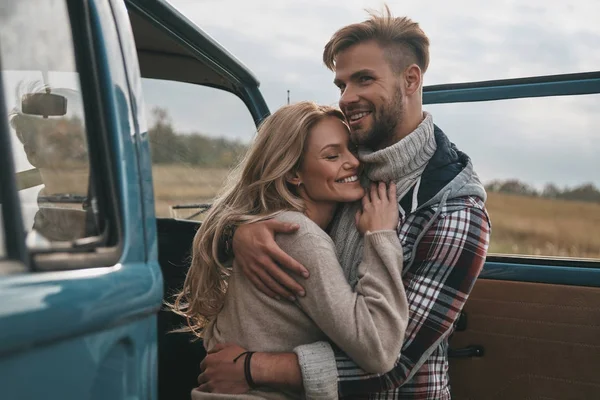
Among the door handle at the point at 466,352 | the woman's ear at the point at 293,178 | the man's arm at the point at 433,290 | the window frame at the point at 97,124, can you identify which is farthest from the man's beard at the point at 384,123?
the window frame at the point at 97,124

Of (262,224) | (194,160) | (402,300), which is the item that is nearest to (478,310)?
(402,300)

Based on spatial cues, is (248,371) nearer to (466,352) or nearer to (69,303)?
(69,303)

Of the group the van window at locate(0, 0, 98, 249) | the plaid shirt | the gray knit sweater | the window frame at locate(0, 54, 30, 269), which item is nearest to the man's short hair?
the gray knit sweater

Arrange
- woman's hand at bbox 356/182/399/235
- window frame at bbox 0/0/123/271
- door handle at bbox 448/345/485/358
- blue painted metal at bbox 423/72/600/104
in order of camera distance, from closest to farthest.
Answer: window frame at bbox 0/0/123/271
woman's hand at bbox 356/182/399/235
blue painted metal at bbox 423/72/600/104
door handle at bbox 448/345/485/358

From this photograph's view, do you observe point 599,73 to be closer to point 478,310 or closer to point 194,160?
point 478,310

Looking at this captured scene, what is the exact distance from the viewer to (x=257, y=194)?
2172 millimetres

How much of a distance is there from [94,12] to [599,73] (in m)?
1.99

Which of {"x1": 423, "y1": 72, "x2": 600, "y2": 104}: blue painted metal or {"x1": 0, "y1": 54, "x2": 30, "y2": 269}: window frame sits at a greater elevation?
{"x1": 423, "y1": 72, "x2": 600, "y2": 104}: blue painted metal

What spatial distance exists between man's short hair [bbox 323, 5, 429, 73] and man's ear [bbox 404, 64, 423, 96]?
2 cm

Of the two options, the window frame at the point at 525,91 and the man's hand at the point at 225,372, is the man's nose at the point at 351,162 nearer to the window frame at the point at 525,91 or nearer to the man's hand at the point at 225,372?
the man's hand at the point at 225,372

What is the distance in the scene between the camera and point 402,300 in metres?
1.79

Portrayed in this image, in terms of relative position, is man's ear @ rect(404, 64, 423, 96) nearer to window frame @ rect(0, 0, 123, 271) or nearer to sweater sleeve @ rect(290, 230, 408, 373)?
sweater sleeve @ rect(290, 230, 408, 373)

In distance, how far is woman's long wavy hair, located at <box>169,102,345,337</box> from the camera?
2.10 meters

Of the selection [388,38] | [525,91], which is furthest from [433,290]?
[525,91]
